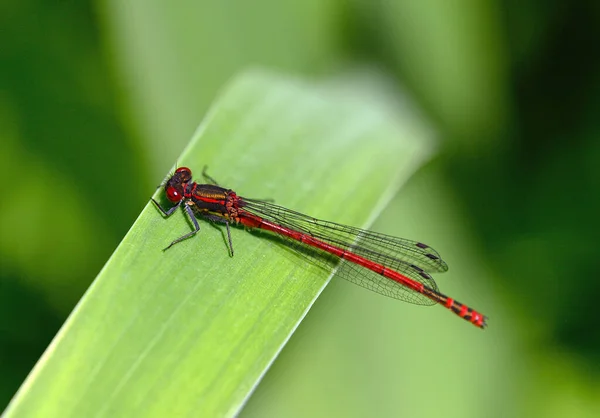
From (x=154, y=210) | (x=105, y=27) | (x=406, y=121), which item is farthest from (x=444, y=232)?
(x=105, y=27)

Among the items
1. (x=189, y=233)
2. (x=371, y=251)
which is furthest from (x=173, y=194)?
(x=371, y=251)

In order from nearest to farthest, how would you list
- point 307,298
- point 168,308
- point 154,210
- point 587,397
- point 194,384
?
1. point 194,384
2. point 168,308
3. point 307,298
4. point 154,210
5. point 587,397

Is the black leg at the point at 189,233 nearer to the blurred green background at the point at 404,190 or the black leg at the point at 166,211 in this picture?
the black leg at the point at 166,211

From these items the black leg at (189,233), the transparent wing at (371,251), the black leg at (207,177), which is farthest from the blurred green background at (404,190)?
the black leg at (189,233)

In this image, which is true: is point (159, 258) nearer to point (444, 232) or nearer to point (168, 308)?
point (168, 308)

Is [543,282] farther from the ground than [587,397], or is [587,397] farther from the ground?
[543,282]

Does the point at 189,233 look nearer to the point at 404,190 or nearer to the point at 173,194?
the point at 173,194
